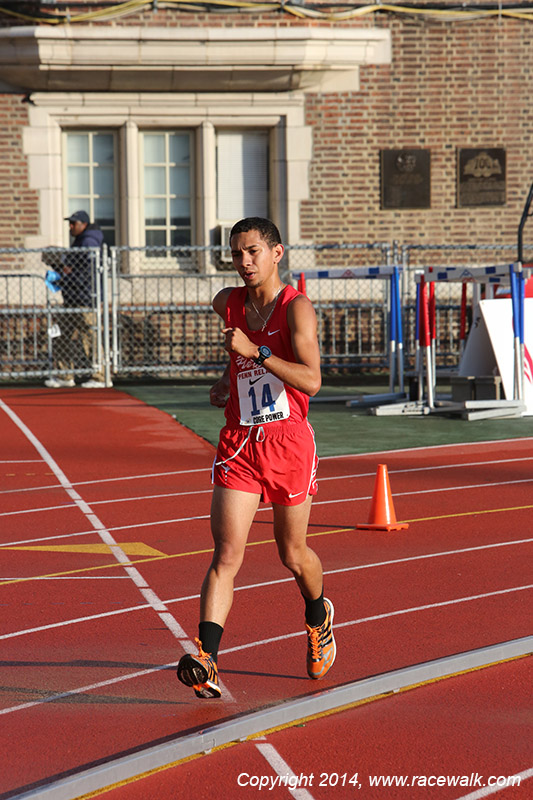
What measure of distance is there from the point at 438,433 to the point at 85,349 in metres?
7.36

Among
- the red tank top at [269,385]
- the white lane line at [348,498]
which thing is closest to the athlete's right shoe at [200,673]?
the red tank top at [269,385]

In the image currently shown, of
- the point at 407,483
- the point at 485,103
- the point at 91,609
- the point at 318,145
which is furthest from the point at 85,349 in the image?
the point at 91,609

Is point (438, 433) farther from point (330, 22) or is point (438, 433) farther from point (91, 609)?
point (330, 22)

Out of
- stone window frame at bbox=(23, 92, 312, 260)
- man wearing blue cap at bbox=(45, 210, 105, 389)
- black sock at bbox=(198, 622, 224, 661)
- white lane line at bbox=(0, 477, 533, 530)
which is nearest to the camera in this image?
black sock at bbox=(198, 622, 224, 661)

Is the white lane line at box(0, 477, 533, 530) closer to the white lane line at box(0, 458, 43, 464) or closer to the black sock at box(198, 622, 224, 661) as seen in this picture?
the white lane line at box(0, 458, 43, 464)

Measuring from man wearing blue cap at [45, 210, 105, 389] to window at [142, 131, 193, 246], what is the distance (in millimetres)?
2176

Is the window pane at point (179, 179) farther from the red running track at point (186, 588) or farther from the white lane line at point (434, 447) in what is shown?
the white lane line at point (434, 447)

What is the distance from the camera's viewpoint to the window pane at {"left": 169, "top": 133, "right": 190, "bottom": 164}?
20.1 meters

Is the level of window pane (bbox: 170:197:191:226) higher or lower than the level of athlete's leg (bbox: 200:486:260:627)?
higher

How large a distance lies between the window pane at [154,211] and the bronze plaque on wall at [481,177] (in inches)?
202

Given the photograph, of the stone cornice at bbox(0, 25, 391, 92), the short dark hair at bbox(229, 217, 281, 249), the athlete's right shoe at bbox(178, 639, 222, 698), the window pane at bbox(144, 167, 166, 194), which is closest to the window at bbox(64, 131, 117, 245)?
the window pane at bbox(144, 167, 166, 194)

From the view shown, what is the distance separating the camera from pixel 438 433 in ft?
42.2

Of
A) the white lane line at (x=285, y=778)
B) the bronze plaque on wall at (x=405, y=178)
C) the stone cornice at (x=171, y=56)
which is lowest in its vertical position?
the white lane line at (x=285, y=778)

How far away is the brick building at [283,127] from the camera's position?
1895 centimetres
